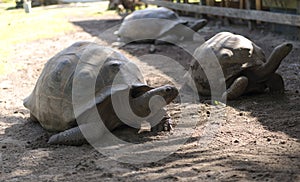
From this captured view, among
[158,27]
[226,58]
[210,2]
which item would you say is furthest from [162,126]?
[210,2]

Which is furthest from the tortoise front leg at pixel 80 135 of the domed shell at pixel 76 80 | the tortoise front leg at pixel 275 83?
the tortoise front leg at pixel 275 83

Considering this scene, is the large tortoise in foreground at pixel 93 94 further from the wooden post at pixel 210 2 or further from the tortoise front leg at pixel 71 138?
the wooden post at pixel 210 2

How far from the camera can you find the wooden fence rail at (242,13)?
8883 mm

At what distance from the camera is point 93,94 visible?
14.5 feet

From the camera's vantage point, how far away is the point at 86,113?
439 cm

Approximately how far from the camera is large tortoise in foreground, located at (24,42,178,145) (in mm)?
4363


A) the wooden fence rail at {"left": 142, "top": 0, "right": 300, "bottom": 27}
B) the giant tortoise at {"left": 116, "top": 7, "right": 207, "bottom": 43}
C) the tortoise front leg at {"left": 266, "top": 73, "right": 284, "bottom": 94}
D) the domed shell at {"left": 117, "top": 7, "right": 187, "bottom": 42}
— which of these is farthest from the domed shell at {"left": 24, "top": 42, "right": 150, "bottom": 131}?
the domed shell at {"left": 117, "top": 7, "right": 187, "bottom": 42}

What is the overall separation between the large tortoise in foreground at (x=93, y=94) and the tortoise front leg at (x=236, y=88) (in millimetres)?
1197

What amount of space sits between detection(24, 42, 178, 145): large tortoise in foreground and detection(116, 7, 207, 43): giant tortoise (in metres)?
5.79

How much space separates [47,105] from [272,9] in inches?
267

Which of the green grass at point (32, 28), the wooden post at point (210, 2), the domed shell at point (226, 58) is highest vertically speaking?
the domed shell at point (226, 58)

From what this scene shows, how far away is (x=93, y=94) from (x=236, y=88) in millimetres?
1780

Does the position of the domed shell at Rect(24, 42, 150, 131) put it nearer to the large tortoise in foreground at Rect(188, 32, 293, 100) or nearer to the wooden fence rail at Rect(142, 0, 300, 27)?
the large tortoise in foreground at Rect(188, 32, 293, 100)

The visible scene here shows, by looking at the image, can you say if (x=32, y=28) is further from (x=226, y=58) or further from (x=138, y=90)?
(x=138, y=90)
